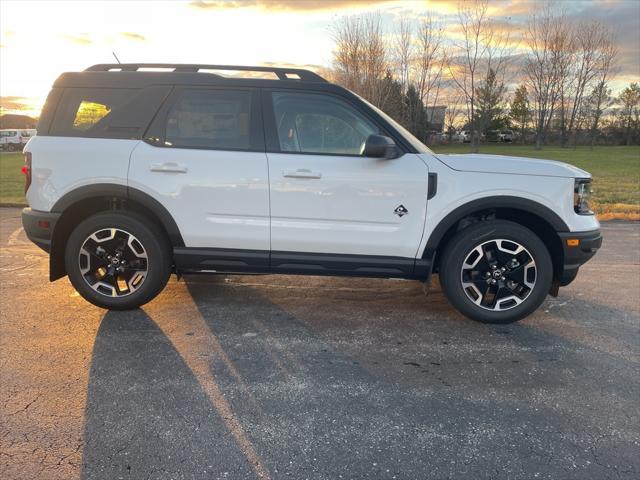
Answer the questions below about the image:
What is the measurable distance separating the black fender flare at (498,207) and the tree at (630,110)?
239 ft

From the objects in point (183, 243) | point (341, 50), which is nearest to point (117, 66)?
point (183, 243)

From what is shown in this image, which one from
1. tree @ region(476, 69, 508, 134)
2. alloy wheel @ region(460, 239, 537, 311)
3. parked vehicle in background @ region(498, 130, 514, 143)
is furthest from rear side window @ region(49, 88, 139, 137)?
parked vehicle in background @ region(498, 130, 514, 143)

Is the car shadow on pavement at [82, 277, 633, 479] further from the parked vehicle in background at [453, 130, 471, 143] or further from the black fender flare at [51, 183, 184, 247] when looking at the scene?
the parked vehicle in background at [453, 130, 471, 143]

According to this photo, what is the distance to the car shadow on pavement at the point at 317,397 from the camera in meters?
2.43

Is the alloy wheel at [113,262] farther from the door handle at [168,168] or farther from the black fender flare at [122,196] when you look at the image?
the door handle at [168,168]

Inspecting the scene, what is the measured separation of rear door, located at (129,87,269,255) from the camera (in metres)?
4.05

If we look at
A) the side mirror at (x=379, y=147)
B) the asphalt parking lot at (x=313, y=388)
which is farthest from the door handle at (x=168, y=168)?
the side mirror at (x=379, y=147)

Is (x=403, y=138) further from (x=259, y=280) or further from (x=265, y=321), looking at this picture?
(x=259, y=280)

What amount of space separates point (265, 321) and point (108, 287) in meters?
1.41

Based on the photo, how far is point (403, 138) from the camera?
4.10 metres

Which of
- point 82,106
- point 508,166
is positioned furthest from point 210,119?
point 508,166

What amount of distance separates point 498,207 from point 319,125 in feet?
5.30

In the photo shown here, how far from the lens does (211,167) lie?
4.05 meters

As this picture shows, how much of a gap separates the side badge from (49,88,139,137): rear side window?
2430mm
